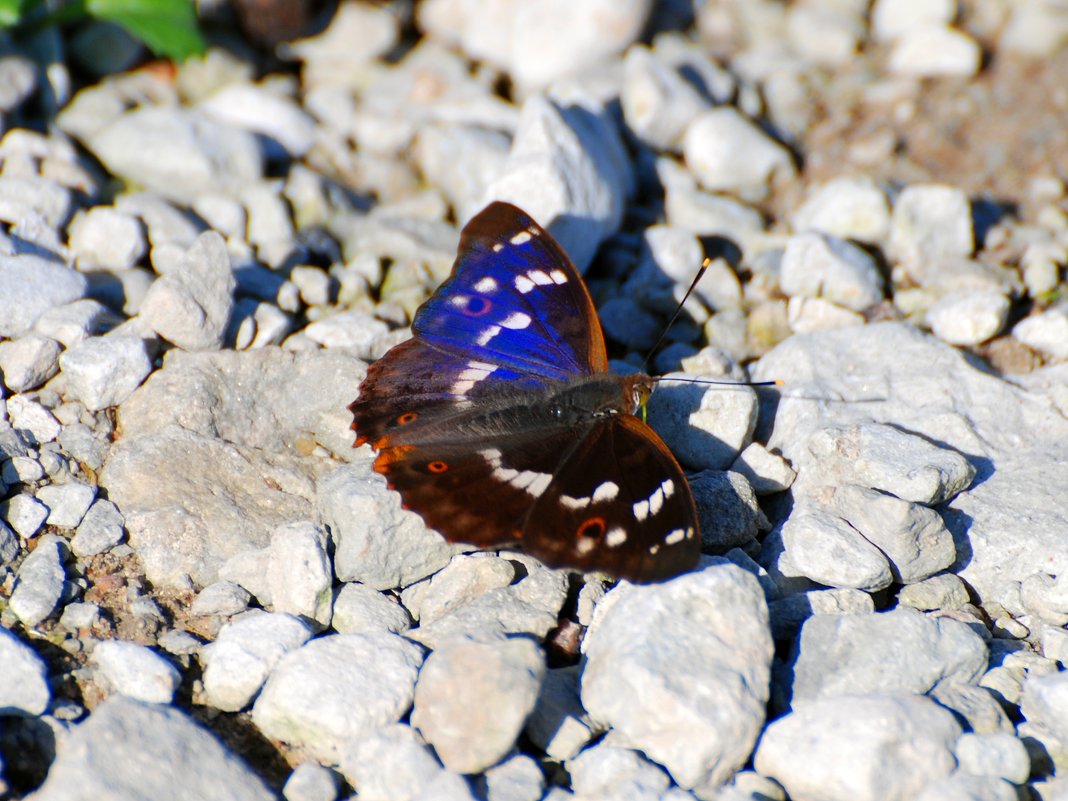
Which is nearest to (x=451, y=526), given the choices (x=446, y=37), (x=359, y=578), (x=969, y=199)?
(x=359, y=578)

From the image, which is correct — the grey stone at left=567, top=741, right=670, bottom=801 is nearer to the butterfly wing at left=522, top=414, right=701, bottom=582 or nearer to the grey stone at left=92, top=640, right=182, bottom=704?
the butterfly wing at left=522, top=414, right=701, bottom=582

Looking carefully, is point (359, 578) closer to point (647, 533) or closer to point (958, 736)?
point (647, 533)

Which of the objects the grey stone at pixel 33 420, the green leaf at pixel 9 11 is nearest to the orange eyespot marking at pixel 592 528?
the grey stone at pixel 33 420

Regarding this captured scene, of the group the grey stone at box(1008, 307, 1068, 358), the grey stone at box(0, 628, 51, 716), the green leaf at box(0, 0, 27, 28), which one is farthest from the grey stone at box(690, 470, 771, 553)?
the green leaf at box(0, 0, 27, 28)

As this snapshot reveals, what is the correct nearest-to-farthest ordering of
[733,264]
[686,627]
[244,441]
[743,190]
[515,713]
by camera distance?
1. [515,713]
2. [686,627]
3. [244,441]
4. [733,264]
5. [743,190]

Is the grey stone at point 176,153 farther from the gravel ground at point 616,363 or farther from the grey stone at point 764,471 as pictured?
the grey stone at point 764,471

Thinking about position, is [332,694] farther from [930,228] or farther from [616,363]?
[930,228]
